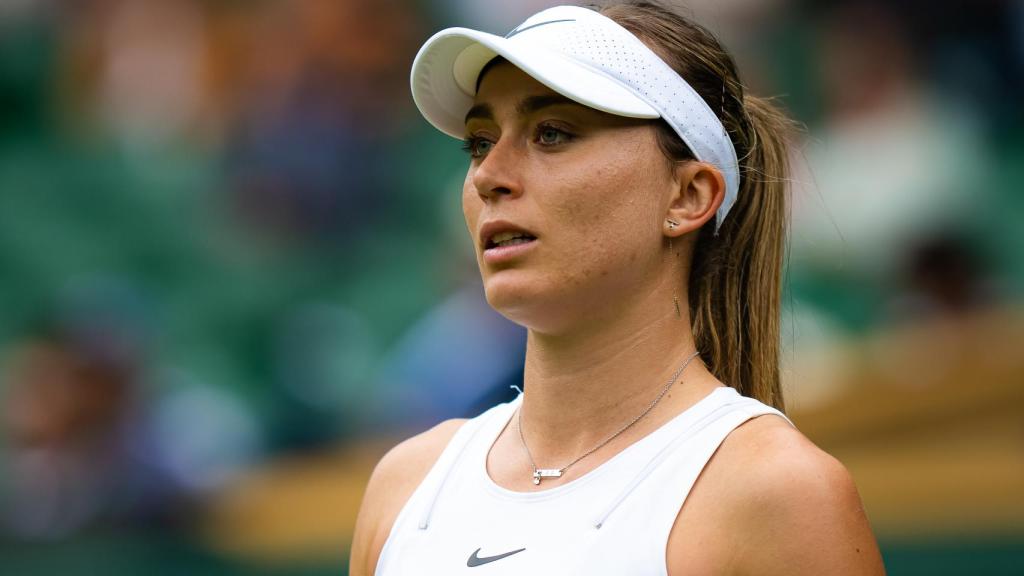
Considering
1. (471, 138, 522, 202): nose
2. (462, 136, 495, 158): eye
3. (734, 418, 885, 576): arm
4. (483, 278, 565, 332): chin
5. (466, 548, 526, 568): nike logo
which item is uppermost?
(462, 136, 495, 158): eye

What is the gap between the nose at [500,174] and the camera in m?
2.25

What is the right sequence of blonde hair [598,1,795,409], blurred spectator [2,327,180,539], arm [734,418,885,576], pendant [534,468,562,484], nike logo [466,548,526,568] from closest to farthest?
1. arm [734,418,885,576]
2. nike logo [466,548,526,568]
3. pendant [534,468,562,484]
4. blonde hair [598,1,795,409]
5. blurred spectator [2,327,180,539]

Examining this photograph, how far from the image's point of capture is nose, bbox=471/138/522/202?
2250mm

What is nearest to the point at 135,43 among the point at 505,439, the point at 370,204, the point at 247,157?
the point at 247,157

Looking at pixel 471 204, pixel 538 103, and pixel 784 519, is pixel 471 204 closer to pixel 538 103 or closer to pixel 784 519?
pixel 538 103

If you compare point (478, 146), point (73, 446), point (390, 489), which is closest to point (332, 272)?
point (73, 446)

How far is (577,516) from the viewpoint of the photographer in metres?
2.12

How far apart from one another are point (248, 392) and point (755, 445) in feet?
17.4

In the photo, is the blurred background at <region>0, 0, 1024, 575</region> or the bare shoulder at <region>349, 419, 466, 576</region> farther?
the blurred background at <region>0, 0, 1024, 575</region>

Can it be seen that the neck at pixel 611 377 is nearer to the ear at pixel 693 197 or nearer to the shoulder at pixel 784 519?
the ear at pixel 693 197

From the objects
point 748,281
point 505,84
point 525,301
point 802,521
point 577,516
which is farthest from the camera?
point 748,281

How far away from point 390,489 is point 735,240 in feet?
2.55

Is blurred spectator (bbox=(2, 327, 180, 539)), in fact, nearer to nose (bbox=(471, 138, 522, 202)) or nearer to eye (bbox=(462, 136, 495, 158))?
eye (bbox=(462, 136, 495, 158))

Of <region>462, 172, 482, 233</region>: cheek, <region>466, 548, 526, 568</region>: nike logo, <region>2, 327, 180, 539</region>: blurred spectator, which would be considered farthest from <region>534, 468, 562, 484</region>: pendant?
<region>2, 327, 180, 539</region>: blurred spectator
